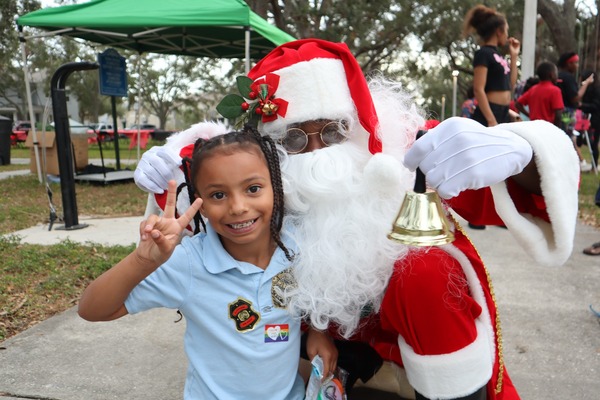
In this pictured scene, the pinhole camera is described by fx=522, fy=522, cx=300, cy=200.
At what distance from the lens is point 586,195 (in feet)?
22.0

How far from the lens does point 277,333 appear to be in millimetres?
1559

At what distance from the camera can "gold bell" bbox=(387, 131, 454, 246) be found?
101 cm

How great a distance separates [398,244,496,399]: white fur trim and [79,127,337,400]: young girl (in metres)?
0.30

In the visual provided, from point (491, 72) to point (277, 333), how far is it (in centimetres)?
363

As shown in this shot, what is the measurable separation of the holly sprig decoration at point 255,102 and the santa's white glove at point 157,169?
0.26 metres

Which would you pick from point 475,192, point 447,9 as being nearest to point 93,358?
point 475,192

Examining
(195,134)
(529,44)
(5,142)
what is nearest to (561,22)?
(529,44)

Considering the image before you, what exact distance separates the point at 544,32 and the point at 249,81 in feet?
85.0

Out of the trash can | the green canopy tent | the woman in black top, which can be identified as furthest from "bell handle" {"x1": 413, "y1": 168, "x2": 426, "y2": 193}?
the trash can

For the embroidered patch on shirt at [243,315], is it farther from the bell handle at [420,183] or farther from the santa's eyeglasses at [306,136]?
the bell handle at [420,183]

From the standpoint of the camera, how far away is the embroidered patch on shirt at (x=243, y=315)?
59.8 inches

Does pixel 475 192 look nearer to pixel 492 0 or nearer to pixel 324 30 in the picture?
pixel 324 30

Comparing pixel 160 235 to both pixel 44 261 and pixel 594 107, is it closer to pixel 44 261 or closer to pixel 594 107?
pixel 44 261

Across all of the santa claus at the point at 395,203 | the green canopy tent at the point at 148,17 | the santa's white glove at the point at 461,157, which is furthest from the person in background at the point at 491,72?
the santa's white glove at the point at 461,157
